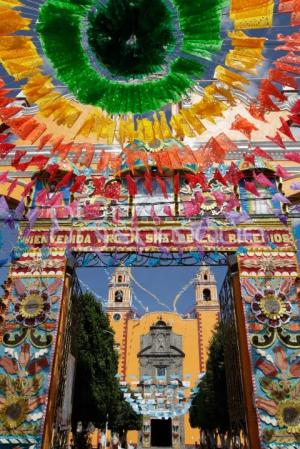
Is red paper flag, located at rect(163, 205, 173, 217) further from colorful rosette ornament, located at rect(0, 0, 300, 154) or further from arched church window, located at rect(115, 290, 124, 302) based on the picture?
A: arched church window, located at rect(115, 290, 124, 302)

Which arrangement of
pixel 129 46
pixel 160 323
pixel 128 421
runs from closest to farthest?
1. pixel 129 46
2. pixel 128 421
3. pixel 160 323

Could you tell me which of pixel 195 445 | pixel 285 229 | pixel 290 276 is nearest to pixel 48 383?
pixel 290 276

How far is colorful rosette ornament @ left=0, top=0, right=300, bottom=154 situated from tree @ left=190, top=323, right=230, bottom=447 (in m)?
13.0

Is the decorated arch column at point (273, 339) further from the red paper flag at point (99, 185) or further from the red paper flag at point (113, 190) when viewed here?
the red paper flag at point (99, 185)

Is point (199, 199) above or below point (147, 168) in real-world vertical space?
above

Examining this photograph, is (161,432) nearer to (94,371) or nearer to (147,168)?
(94,371)

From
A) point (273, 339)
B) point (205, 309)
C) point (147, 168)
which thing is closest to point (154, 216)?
point (147, 168)

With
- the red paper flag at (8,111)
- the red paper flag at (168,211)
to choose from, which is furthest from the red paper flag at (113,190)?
the red paper flag at (8,111)

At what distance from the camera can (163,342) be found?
39.9m

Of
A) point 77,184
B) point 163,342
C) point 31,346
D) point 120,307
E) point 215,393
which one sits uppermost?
point 120,307

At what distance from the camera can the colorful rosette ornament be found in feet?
15.5

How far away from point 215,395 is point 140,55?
19.0 metres

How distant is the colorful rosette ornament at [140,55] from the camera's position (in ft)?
15.5

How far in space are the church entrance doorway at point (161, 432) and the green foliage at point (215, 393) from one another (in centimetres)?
1249
